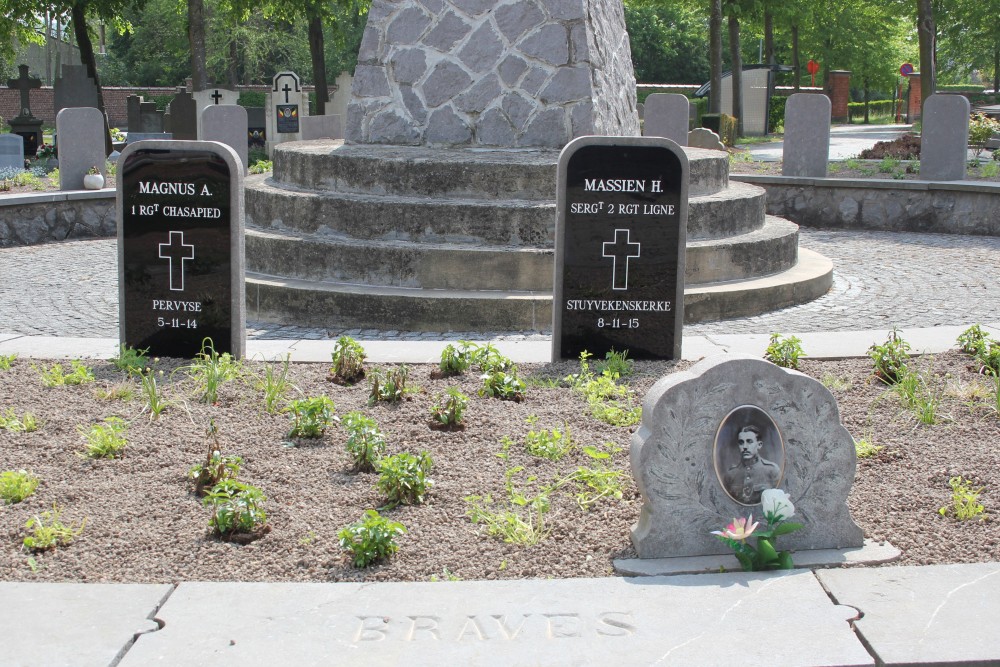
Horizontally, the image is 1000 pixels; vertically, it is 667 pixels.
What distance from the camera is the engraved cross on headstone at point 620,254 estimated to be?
21.7 feet

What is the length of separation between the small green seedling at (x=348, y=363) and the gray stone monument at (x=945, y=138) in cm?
1169

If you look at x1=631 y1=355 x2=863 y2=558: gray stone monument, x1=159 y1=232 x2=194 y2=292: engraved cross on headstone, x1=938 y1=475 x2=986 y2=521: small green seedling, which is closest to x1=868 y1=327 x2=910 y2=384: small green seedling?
x1=938 y1=475 x2=986 y2=521: small green seedling

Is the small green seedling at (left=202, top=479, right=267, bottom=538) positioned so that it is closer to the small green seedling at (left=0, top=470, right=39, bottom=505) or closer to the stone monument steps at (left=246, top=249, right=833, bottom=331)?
the small green seedling at (left=0, top=470, right=39, bottom=505)

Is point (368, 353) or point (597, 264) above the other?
point (597, 264)

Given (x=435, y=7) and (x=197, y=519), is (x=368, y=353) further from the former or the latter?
(x=435, y=7)

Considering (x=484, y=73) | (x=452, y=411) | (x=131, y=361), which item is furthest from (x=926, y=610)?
(x=484, y=73)

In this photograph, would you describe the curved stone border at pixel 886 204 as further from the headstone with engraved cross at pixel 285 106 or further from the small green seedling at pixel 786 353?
the headstone with engraved cross at pixel 285 106

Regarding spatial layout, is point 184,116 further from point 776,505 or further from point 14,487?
point 776,505

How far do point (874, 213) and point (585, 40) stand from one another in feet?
22.8

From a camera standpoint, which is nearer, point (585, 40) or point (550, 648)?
point (550, 648)

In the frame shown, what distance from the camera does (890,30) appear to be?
51.6m

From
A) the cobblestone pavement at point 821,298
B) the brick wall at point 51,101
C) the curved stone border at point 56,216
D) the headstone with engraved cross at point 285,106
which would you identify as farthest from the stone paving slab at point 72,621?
the brick wall at point 51,101

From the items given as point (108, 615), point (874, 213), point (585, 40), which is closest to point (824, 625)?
point (108, 615)

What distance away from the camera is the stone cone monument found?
8891mm
